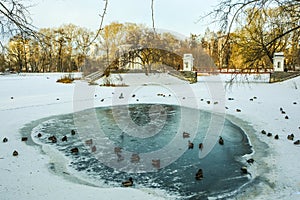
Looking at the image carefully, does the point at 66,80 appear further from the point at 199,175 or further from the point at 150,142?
the point at 199,175

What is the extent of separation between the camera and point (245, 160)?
4.73 metres

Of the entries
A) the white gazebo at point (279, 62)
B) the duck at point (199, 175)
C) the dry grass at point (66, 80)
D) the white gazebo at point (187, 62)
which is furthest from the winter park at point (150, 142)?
the white gazebo at point (187, 62)

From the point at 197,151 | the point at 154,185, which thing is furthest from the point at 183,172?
the point at 197,151

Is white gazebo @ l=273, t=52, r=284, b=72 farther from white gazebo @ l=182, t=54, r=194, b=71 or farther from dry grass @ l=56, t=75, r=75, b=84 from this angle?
dry grass @ l=56, t=75, r=75, b=84

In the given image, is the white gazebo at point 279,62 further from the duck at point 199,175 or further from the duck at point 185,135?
the duck at point 199,175

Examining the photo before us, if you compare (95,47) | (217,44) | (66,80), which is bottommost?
(66,80)

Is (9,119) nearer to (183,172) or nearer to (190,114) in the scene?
(190,114)

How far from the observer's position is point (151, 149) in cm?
550

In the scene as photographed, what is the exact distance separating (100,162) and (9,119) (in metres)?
5.00

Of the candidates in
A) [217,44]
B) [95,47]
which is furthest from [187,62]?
[95,47]

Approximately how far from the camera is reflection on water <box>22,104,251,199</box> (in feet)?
12.6

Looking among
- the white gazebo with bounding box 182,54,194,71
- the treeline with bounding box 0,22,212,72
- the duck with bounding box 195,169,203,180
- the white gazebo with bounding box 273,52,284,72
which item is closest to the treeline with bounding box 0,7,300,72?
the treeline with bounding box 0,22,212,72

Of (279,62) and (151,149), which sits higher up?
(279,62)

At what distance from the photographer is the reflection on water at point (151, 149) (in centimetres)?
383
